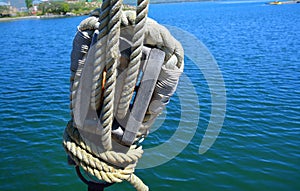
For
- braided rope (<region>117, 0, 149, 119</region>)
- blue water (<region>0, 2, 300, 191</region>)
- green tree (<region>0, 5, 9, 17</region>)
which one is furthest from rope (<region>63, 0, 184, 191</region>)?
green tree (<region>0, 5, 9, 17</region>)

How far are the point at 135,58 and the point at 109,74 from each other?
6.0 inches

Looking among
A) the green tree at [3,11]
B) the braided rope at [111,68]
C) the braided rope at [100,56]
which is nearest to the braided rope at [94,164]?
the braided rope at [111,68]

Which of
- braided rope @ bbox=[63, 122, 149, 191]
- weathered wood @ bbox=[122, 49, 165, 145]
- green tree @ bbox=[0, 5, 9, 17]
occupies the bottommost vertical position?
green tree @ bbox=[0, 5, 9, 17]

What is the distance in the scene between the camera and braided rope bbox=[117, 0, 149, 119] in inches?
57.2

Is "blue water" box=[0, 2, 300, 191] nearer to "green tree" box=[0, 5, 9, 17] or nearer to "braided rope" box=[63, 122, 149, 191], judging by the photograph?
"braided rope" box=[63, 122, 149, 191]

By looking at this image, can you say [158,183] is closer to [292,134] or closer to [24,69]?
[292,134]

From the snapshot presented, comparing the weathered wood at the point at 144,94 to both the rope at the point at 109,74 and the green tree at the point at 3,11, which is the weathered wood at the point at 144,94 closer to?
the rope at the point at 109,74

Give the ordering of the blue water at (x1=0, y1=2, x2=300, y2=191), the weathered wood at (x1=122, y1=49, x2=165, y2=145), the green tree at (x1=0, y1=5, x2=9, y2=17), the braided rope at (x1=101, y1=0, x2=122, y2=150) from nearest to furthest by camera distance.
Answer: the braided rope at (x1=101, y1=0, x2=122, y2=150) < the weathered wood at (x1=122, y1=49, x2=165, y2=145) < the blue water at (x1=0, y1=2, x2=300, y2=191) < the green tree at (x1=0, y1=5, x2=9, y2=17)

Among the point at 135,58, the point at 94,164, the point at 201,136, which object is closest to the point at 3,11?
the point at 201,136

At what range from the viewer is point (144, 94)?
167 centimetres

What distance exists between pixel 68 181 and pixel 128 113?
465cm

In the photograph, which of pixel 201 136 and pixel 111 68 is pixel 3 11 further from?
pixel 111 68

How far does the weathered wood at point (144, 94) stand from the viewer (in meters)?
1.62

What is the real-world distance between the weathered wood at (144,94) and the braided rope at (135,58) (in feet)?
0.20
